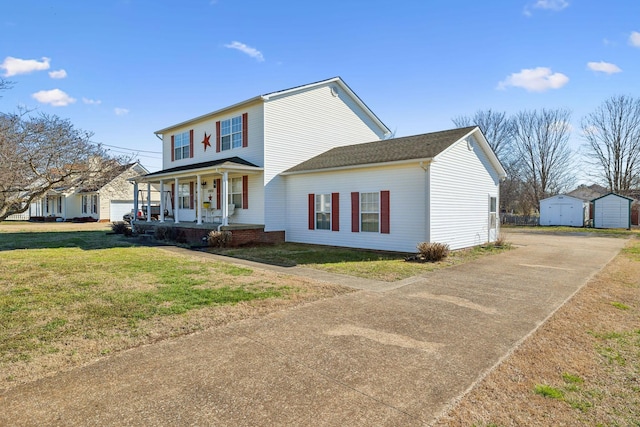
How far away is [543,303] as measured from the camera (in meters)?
6.69

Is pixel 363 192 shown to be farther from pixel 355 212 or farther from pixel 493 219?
pixel 493 219

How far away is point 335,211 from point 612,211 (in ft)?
102

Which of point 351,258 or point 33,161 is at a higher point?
point 33,161

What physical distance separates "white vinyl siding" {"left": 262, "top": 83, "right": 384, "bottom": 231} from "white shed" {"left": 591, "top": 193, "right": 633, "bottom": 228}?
27111 millimetres

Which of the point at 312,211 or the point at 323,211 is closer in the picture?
the point at 323,211

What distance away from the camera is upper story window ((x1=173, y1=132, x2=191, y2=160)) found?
2158 cm

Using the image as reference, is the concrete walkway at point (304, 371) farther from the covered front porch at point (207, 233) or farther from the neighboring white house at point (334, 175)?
the covered front porch at point (207, 233)

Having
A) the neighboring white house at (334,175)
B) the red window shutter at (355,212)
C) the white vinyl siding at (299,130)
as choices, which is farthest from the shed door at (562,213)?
the red window shutter at (355,212)

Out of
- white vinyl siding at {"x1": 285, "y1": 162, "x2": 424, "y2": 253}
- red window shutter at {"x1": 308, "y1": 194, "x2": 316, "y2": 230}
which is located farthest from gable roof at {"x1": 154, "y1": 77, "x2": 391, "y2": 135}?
red window shutter at {"x1": 308, "y1": 194, "x2": 316, "y2": 230}

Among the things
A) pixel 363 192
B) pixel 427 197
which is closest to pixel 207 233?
pixel 363 192

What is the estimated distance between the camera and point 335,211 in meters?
15.0

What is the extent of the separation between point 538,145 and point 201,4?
48765mm

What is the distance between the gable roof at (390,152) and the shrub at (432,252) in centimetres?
291

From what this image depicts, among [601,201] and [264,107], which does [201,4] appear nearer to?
[264,107]
